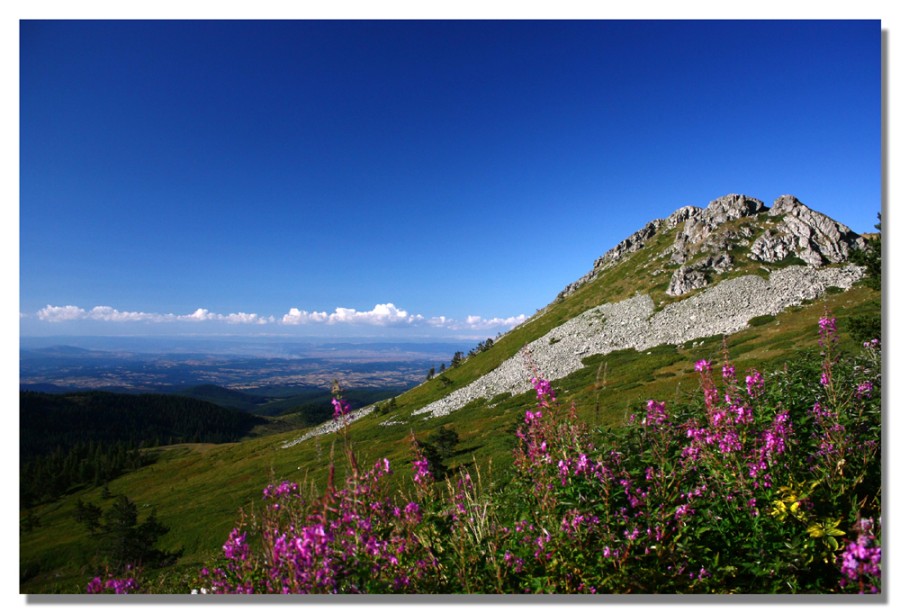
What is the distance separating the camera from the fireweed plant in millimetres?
3480

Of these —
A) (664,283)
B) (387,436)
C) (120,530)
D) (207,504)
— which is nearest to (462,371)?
(387,436)

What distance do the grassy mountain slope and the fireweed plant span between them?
55 cm

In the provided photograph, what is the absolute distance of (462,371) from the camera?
80438 millimetres

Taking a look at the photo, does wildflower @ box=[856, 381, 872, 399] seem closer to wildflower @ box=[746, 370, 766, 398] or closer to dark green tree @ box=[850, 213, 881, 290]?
wildflower @ box=[746, 370, 766, 398]

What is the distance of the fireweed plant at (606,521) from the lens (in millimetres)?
3480

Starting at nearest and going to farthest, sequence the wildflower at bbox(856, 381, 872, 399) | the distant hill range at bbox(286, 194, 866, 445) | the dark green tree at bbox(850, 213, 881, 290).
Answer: the wildflower at bbox(856, 381, 872, 399)
the dark green tree at bbox(850, 213, 881, 290)
the distant hill range at bbox(286, 194, 866, 445)

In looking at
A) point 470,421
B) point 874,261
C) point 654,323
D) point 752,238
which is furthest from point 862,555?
point 752,238

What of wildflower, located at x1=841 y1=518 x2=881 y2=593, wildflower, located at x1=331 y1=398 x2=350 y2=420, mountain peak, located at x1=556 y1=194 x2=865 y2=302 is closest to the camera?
wildflower, located at x1=841 y1=518 x2=881 y2=593

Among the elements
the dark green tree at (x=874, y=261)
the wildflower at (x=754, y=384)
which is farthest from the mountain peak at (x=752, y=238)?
the wildflower at (x=754, y=384)

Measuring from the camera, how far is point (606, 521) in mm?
3543

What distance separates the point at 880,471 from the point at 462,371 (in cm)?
7679

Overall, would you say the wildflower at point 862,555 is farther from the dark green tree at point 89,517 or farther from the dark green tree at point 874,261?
the dark green tree at point 89,517

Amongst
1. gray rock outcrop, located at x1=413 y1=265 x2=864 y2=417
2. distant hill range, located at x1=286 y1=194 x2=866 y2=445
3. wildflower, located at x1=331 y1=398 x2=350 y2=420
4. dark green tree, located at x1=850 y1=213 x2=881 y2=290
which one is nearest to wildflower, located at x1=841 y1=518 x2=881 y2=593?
wildflower, located at x1=331 y1=398 x2=350 y2=420
